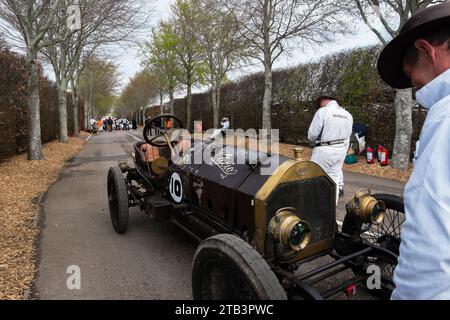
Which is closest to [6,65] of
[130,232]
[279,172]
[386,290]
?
[130,232]

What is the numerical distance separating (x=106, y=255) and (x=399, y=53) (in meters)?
3.58

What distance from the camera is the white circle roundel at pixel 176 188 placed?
373 cm

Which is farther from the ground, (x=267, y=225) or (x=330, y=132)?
(x=330, y=132)

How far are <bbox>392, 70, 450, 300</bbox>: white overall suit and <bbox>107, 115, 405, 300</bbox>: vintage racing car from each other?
0.93 meters

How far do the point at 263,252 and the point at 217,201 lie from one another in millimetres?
777

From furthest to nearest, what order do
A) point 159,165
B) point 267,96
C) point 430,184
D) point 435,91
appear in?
point 267,96 → point 159,165 → point 435,91 → point 430,184

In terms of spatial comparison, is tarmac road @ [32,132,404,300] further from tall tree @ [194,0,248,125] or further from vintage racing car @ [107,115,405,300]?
tall tree @ [194,0,248,125]

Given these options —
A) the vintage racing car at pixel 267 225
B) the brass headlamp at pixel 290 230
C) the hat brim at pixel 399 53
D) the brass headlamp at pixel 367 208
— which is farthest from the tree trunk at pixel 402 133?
the hat brim at pixel 399 53

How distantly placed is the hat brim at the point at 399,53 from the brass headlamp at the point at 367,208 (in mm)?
1337

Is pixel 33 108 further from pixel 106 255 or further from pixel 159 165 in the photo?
pixel 106 255

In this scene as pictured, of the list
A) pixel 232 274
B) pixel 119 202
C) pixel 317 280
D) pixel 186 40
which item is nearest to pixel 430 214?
pixel 232 274

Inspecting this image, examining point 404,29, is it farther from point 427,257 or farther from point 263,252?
point 263,252

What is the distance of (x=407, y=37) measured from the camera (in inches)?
46.9

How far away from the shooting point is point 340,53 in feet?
41.0
